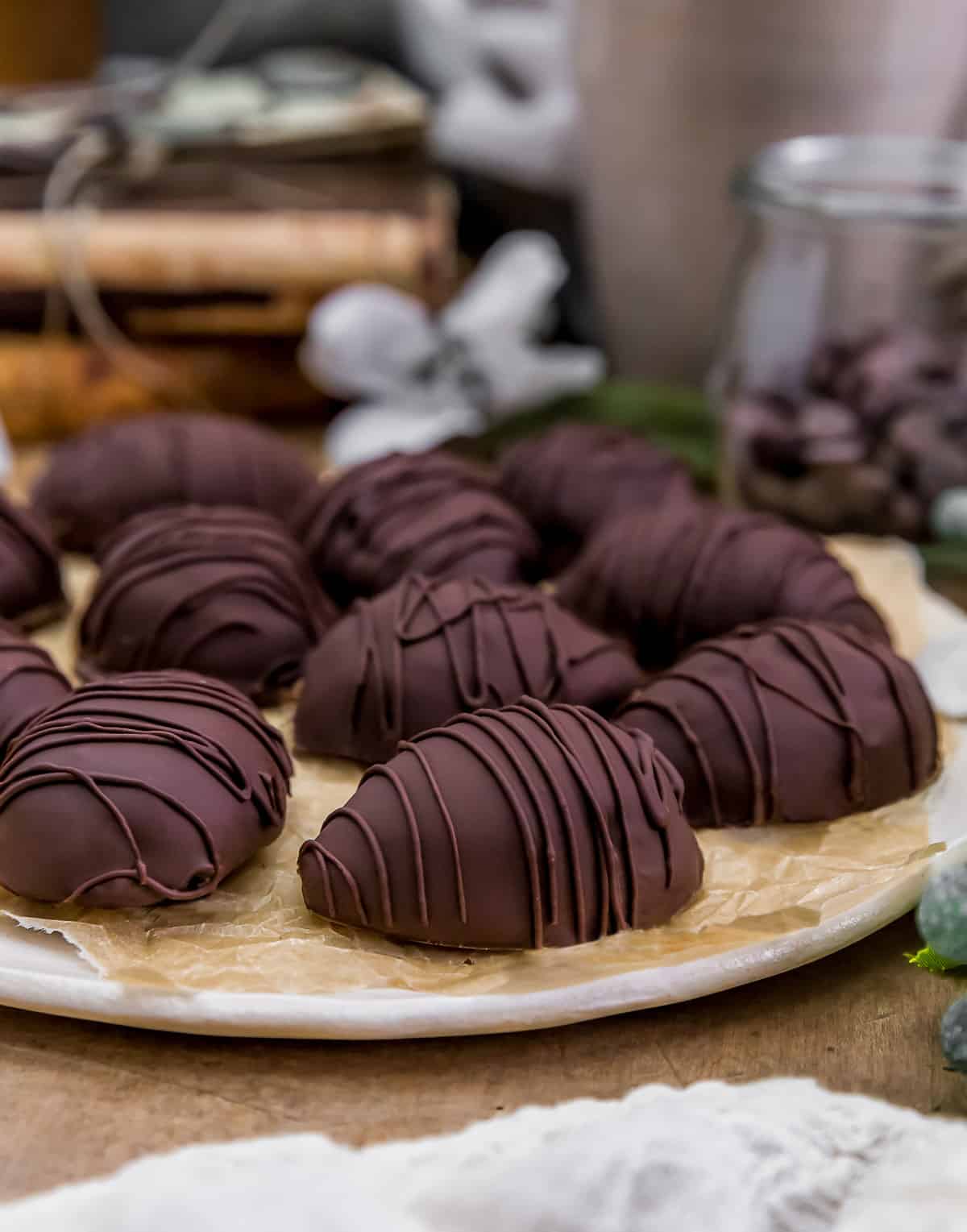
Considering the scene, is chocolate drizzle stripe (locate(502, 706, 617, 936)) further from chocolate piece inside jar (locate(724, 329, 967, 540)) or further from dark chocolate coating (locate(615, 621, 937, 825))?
chocolate piece inside jar (locate(724, 329, 967, 540))

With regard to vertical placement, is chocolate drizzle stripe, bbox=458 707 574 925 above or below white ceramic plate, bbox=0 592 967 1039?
above

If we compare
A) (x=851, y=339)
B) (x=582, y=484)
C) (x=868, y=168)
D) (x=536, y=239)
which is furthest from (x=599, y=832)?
(x=536, y=239)

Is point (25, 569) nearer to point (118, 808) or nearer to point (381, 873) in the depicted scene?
point (118, 808)

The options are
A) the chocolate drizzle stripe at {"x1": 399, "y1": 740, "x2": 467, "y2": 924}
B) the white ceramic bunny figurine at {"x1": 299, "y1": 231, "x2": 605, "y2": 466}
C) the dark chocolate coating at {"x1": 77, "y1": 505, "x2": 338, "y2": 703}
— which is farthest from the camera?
the white ceramic bunny figurine at {"x1": 299, "y1": 231, "x2": 605, "y2": 466}

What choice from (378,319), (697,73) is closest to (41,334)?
(378,319)

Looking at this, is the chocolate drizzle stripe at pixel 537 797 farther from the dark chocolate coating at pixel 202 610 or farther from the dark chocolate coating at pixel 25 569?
the dark chocolate coating at pixel 25 569

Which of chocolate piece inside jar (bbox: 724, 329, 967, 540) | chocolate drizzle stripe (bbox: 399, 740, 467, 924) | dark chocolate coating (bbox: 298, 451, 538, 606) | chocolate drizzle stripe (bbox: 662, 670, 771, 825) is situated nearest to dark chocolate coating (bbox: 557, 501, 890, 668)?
dark chocolate coating (bbox: 298, 451, 538, 606)
